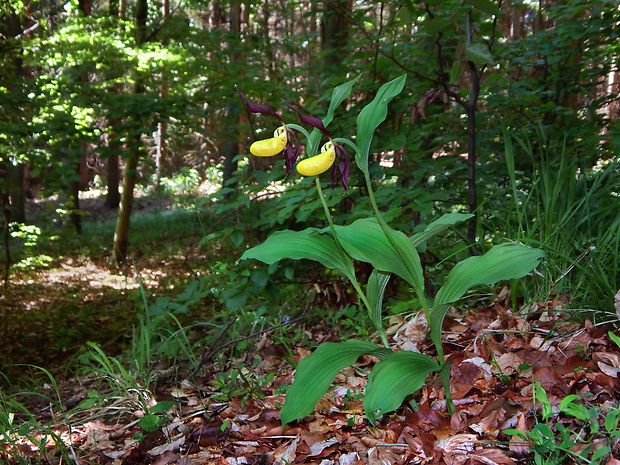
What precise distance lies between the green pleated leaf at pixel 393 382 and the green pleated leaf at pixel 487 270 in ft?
0.59

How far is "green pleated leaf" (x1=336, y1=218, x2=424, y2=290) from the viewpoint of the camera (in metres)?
1.36

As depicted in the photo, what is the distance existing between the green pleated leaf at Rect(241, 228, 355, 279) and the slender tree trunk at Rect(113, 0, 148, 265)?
3.28 metres

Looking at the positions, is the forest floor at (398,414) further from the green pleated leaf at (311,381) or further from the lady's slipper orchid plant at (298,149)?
the lady's slipper orchid plant at (298,149)

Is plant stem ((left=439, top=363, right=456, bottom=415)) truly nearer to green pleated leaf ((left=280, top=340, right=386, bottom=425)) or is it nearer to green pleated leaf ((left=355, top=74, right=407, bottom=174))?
green pleated leaf ((left=280, top=340, right=386, bottom=425))

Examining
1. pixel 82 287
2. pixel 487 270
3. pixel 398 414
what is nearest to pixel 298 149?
pixel 487 270

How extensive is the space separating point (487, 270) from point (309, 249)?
58cm

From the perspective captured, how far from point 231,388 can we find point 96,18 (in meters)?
6.20

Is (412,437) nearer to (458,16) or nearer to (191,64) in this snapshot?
(458,16)

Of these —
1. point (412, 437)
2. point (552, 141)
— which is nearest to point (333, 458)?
point (412, 437)

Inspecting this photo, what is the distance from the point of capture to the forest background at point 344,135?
82.8 inches

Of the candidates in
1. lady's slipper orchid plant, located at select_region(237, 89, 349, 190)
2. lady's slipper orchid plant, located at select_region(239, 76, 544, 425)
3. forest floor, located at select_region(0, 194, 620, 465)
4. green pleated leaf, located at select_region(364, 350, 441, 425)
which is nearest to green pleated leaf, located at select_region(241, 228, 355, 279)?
lady's slipper orchid plant, located at select_region(239, 76, 544, 425)

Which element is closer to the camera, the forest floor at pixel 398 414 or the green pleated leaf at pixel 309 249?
the forest floor at pixel 398 414

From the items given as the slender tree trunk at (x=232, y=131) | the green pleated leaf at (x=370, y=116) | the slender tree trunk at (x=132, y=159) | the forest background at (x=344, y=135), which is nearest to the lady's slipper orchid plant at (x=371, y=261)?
the green pleated leaf at (x=370, y=116)

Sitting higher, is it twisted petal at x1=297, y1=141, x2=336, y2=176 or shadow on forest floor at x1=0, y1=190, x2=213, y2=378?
twisted petal at x1=297, y1=141, x2=336, y2=176
